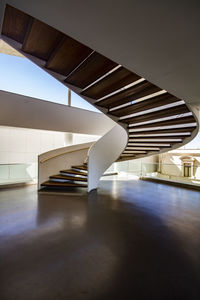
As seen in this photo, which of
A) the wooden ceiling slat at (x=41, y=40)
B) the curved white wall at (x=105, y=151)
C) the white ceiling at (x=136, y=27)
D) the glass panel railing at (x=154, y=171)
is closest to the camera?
the white ceiling at (x=136, y=27)

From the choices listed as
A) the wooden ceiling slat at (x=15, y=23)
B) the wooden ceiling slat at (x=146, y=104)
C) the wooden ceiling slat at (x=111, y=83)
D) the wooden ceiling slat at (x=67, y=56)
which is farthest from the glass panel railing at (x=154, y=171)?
the wooden ceiling slat at (x=15, y=23)

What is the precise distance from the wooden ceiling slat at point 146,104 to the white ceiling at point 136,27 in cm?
95

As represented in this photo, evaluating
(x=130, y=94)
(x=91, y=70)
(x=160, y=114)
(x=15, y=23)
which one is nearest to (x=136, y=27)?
(x=91, y=70)

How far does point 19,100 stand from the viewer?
17.0ft

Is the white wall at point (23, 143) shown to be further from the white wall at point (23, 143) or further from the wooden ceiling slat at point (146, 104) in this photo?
the wooden ceiling slat at point (146, 104)

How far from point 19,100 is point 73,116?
213 centimetres

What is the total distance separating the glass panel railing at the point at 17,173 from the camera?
5192 mm

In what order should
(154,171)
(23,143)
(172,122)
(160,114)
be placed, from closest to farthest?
(160,114) < (172,122) < (23,143) < (154,171)

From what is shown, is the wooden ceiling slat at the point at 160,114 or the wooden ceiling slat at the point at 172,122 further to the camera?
the wooden ceiling slat at the point at 172,122

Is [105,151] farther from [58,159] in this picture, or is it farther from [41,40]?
[41,40]

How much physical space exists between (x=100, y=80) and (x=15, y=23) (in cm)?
111

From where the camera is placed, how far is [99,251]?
1952 mm

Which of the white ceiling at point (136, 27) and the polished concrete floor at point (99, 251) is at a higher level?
the white ceiling at point (136, 27)

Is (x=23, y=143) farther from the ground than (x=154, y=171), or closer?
farther from the ground
